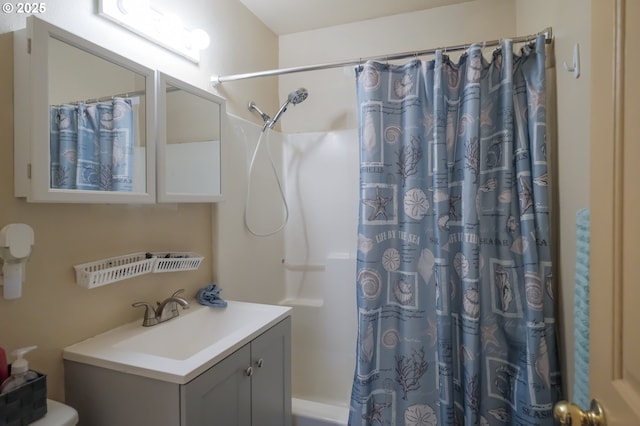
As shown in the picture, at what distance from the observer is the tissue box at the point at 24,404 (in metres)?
0.84

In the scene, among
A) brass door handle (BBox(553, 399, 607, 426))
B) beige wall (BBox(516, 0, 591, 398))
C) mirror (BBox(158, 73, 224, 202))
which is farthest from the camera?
mirror (BBox(158, 73, 224, 202))

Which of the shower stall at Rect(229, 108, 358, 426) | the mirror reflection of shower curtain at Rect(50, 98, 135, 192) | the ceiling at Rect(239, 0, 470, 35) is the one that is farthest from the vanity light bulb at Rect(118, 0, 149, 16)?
the ceiling at Rect(239, 0, 470, 35)

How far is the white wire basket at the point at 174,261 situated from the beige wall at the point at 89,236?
6cm

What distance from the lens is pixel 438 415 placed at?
164 centimetres

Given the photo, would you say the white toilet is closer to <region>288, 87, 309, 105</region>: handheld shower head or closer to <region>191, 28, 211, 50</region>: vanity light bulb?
<region>191, 28, 211, 50</region>: vanity light bulb

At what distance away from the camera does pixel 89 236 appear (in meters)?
1.22

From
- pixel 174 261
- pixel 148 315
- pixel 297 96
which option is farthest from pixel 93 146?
pixel 297 96

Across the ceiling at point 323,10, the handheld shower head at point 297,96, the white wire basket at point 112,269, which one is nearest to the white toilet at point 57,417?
the white wire basket at point 112,269

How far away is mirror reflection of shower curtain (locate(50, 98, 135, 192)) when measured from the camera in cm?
106

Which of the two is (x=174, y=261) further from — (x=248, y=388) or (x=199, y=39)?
(x=199, y=39)

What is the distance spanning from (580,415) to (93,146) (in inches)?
60.1

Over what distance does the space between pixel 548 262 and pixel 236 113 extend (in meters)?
1.78

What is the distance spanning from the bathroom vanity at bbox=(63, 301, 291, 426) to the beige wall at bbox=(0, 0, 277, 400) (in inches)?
3.8

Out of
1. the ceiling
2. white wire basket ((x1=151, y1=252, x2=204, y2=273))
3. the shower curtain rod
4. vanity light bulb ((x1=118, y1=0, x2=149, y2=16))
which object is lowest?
white wire basket ((x1=151, y1=252, x2=204, y2=273))
